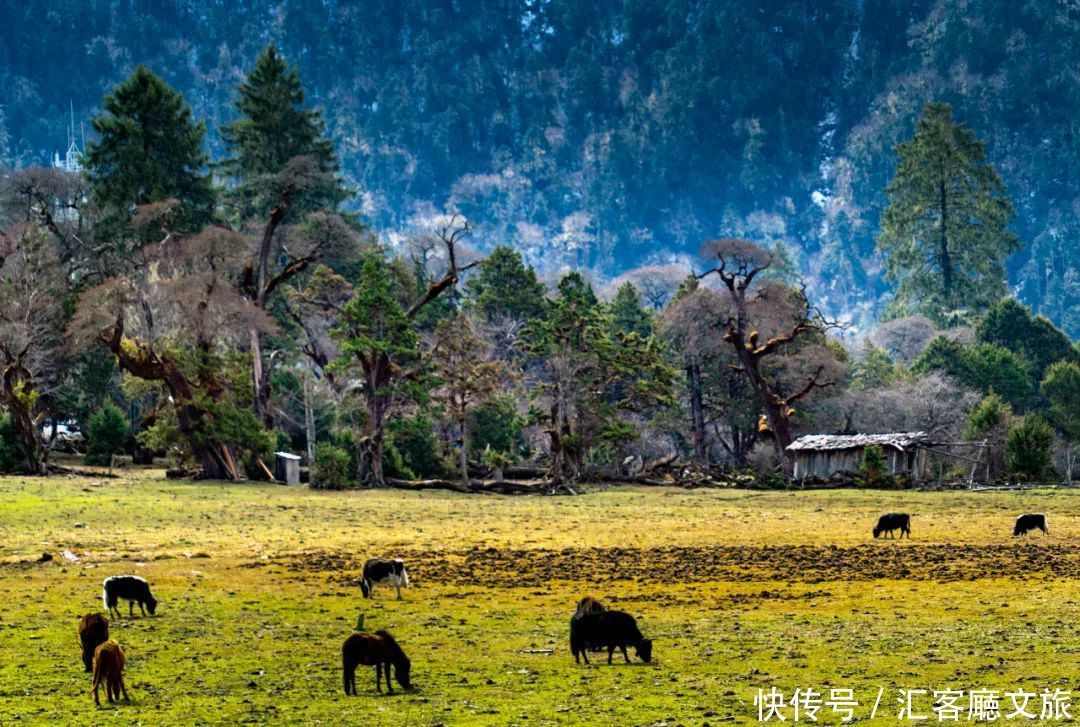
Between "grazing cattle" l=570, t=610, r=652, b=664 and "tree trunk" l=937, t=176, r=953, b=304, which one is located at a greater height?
"tree trunk" l=937, t=176, r=953, b=304

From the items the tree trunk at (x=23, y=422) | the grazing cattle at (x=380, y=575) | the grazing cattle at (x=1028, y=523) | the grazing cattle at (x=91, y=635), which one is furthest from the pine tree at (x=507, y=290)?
the grazing cattle at (x=91, y=635)

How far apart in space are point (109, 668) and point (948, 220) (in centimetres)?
13993

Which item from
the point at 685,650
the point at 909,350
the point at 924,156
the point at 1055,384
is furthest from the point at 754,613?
the point at 924,156

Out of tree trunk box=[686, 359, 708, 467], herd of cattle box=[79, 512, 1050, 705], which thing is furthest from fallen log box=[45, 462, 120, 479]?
herd of cattle box=[79, 512, 1050, 705]

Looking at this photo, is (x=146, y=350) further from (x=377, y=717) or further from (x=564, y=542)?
(x=377, y=717)

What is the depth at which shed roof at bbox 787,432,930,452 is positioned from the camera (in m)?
70.1

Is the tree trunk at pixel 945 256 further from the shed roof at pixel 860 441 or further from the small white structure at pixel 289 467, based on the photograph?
the small white structure at pixel 289 467

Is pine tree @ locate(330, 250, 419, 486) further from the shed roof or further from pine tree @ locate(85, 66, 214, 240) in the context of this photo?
pine tree @ locate(85, 66, 214, 240)

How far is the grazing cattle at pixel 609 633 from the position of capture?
20.1 m

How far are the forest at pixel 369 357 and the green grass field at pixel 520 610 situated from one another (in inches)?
690

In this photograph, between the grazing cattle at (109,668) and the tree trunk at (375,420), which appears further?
the tree trunk at (375,420)

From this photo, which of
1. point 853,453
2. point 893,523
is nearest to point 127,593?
point 893,523

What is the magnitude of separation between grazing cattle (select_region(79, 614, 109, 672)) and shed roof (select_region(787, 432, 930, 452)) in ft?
182

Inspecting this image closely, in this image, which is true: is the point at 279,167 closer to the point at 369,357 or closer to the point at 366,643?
the point at 369,357
